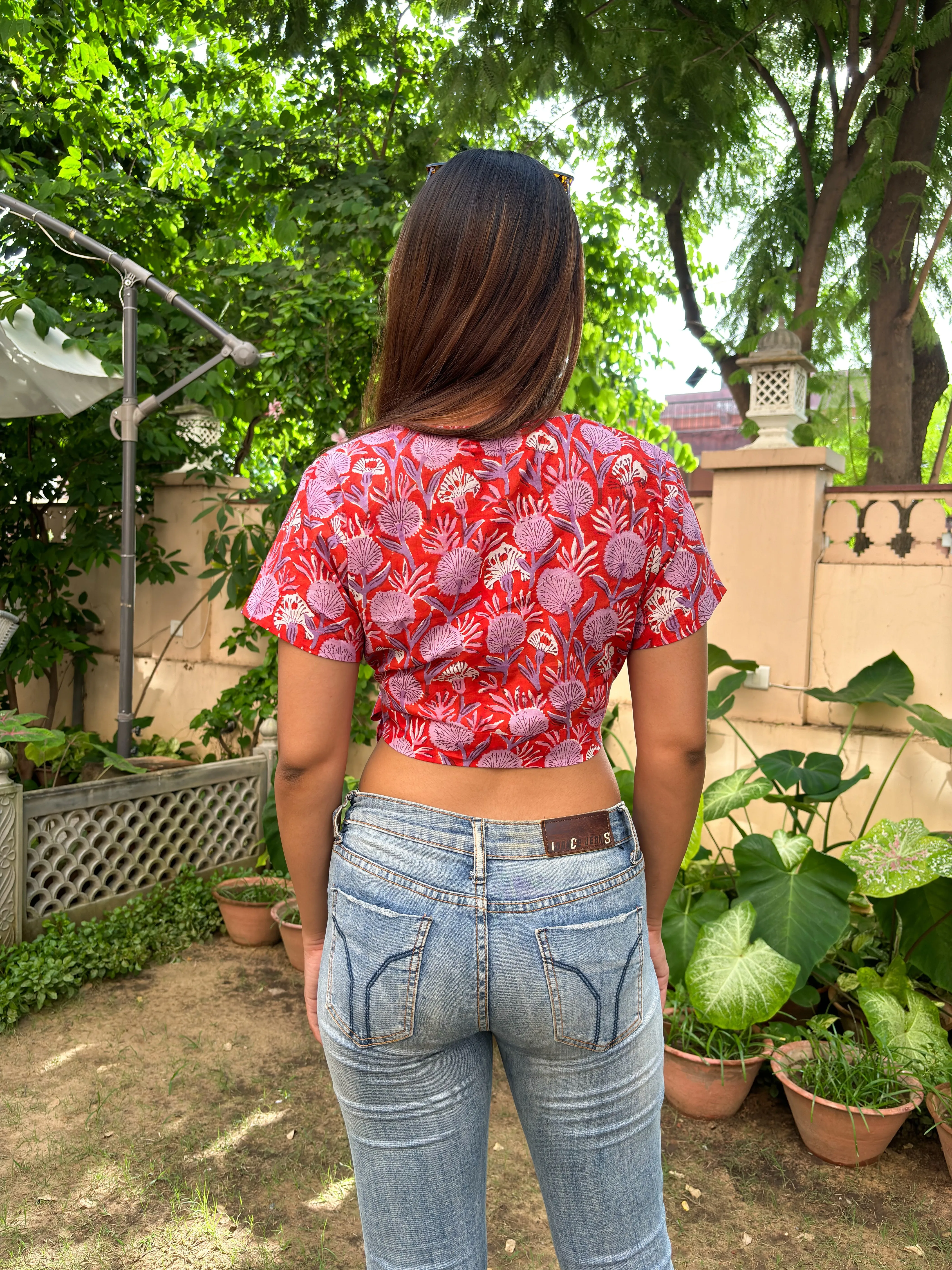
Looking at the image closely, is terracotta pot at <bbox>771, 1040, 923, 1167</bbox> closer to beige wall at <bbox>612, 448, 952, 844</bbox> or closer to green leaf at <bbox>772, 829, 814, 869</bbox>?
green leaf at <bbox>772, 829, 814, 869</bbox>

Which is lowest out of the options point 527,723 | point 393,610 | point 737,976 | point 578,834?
point 737,976

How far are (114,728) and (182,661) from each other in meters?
0.83

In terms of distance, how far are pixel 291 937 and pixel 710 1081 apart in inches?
66.4

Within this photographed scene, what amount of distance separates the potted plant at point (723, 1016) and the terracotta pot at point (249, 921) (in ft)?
5.72

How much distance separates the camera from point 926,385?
19.2ft

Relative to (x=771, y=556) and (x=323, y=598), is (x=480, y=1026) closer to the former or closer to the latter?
(x=323, y=598)

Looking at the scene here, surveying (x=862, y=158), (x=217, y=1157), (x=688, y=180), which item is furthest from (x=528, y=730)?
(x=862, y=158)

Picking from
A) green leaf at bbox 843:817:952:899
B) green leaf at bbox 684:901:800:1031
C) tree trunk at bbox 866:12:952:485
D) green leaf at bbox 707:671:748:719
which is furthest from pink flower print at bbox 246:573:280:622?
tree trunk at bbox 866:12:952:485

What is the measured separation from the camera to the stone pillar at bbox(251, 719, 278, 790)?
14.3 feet

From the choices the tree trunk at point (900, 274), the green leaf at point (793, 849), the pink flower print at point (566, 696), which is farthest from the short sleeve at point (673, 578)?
the tree trunk at point (900, 274)

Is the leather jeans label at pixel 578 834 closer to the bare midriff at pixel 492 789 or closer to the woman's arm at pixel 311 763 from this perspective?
the bare midriff at pixel 492 789

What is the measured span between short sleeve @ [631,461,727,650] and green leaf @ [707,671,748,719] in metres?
2.29

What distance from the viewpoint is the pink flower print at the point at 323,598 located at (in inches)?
38.0

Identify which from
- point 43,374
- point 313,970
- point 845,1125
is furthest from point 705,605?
point 43,374
